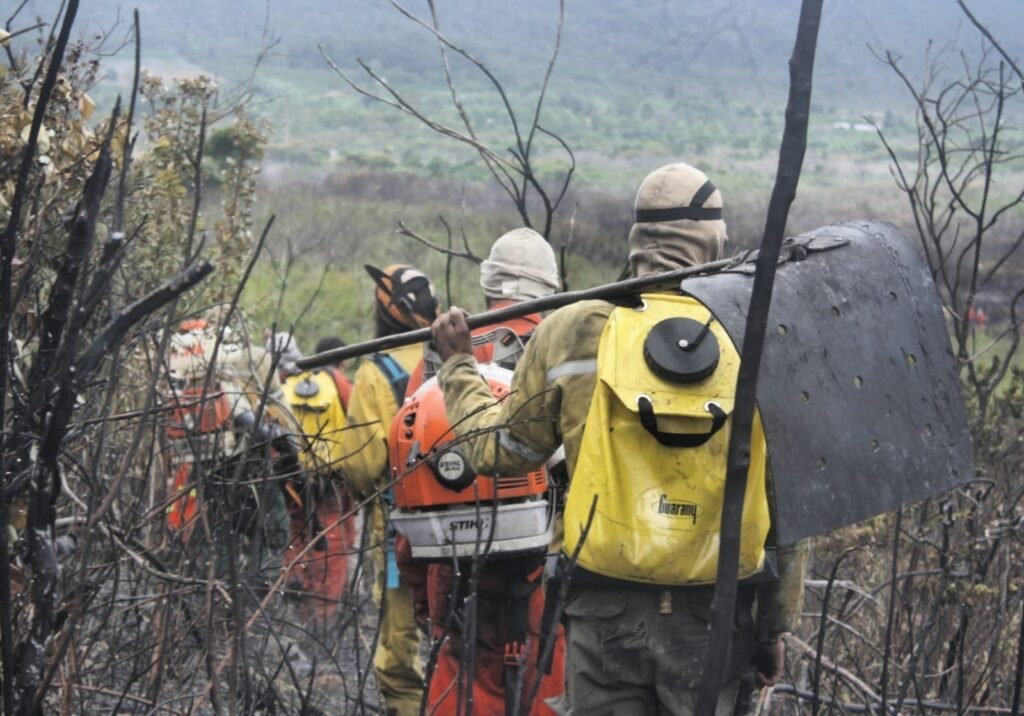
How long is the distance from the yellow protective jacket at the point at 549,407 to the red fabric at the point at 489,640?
0.97 meters

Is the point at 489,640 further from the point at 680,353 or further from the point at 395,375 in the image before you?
the point at 680,353

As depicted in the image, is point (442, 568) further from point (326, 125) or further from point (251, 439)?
point (326, 125)

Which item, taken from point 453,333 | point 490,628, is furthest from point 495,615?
point 453,333

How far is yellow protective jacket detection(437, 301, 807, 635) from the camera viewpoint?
3.08 m

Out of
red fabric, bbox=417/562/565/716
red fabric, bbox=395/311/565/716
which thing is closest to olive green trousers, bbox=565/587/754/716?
red fabric, bbox=395/311/565/716

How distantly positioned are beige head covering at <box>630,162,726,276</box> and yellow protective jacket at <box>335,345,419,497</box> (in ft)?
6.83

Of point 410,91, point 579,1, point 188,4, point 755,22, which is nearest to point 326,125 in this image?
point 410,91

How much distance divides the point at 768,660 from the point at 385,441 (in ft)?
7.34

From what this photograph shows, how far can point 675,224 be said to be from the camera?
10.5ft

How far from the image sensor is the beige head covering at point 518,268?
486 cm

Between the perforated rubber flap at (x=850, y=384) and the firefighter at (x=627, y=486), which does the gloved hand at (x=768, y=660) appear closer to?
the firefighter at (x=627, y=486)

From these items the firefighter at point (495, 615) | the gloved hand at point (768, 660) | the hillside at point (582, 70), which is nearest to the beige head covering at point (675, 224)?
the gloved hand at point (768, 660)

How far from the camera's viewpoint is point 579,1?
120m

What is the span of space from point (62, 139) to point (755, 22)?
108m
